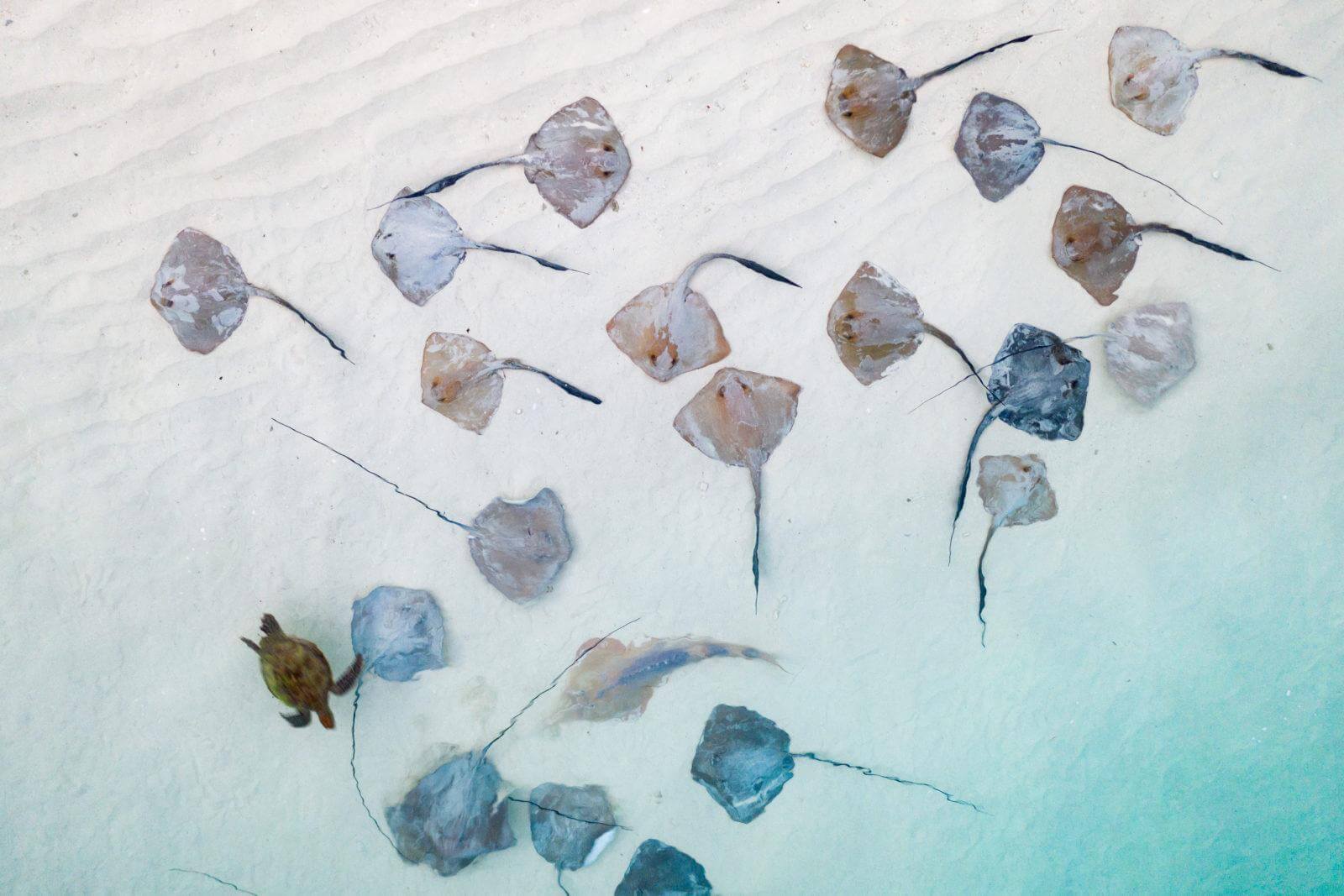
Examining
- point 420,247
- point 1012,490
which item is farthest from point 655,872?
point 420,247

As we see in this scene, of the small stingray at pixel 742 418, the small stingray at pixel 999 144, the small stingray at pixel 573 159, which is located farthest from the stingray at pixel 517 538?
the small stingray at pixel 999 144

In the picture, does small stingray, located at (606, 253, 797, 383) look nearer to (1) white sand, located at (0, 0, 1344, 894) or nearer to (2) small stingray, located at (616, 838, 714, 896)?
(1) white sand, located at (0, 0, 1344, 894)

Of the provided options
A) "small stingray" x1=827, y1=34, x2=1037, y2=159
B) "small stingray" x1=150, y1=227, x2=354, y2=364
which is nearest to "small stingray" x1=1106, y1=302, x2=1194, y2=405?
"small stingray" x1=827, y1=34, x2=1037, y2=159

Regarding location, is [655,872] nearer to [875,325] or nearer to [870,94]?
[875,325]

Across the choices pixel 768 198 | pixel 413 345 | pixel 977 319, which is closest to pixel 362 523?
pixel 413 345

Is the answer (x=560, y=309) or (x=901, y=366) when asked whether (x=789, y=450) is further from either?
(x=560, y=309)

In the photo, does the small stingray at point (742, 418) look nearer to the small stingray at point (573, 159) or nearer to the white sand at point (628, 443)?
the white sand at point (628, 443)
